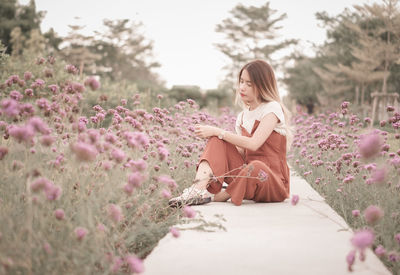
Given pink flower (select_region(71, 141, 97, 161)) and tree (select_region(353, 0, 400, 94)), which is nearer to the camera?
pink flower (select_region(71, 141, 97, 161))

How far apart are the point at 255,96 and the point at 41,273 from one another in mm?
2169

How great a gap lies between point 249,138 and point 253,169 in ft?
0.85

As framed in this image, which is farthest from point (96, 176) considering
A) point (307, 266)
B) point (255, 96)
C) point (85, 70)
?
point (85, 70)

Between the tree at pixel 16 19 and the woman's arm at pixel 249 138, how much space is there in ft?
71.6

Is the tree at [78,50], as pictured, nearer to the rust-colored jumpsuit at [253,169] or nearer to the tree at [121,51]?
the tree at [121,51]

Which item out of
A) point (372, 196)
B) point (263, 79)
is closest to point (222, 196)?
point (263, 79)

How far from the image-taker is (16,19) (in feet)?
77.5

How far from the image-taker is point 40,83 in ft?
8.39

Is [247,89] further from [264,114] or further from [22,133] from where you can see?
[22,133]

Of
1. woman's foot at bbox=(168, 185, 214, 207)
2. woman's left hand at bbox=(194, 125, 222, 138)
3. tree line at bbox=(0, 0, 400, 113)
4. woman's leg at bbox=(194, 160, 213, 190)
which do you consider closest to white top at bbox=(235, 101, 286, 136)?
woman's left hand at bbox=(194, 125, 222, 138)

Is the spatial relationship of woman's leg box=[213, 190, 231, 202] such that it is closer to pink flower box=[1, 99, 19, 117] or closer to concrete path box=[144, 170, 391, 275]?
concrete path box=[144, 170, 391, 275]

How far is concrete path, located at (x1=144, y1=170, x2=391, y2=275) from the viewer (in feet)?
5.34

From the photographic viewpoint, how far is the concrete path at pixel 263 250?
5.34 ft

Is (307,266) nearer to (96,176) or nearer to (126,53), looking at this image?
(96,176)
